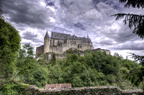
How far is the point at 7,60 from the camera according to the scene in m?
5.88

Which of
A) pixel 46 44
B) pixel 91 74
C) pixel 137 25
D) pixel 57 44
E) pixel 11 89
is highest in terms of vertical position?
pixel 57 44

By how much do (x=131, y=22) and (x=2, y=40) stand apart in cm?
1108

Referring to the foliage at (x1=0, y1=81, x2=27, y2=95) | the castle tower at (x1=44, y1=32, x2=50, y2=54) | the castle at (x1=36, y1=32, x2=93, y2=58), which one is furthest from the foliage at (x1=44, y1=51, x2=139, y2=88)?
the castle tower at (x1=44, y1=32, x2=50, y2=54)

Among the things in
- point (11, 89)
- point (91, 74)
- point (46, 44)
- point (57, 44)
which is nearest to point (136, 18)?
point (11, 89)

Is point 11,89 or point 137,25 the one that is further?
point 11,89

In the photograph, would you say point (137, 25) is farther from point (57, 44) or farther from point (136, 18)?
point (57, 44)

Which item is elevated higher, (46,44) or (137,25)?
(46,44)

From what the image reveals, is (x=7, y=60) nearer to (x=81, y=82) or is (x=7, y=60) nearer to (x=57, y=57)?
(x=81, y=82)

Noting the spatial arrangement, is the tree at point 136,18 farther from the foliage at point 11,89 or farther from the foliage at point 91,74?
the foliage at point 91,74

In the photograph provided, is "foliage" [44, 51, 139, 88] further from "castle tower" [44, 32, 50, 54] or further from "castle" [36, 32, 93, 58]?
"castle tower" [44, 32, 50, 54]

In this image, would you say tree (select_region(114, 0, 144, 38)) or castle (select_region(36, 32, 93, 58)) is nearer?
tree (select_region(114, 0, 144, 38))

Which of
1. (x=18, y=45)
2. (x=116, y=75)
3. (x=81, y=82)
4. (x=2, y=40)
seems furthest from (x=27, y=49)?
(x=116, y=75)

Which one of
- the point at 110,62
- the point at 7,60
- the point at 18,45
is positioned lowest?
the point at 110,62

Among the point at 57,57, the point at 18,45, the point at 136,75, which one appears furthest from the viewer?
the point at 57,57
